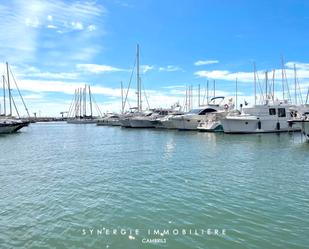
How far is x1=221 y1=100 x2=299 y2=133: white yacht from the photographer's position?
5019 centimetres

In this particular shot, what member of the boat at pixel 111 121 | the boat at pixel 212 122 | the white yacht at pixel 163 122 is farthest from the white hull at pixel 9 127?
the boat at pixel 212 122

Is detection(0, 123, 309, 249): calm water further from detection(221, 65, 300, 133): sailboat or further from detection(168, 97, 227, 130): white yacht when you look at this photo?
detection(168, 97, 227, 130): white yacht

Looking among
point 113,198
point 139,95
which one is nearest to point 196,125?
point 139,95

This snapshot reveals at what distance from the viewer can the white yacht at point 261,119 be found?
50188mm

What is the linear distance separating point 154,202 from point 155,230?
2.97 metres

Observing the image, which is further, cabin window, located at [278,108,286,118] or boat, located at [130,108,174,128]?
boat, located at [130,108,174,128]

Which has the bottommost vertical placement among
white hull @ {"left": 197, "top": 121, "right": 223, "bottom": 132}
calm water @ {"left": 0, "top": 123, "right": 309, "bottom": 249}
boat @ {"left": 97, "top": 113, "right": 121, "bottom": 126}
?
calm water @ {"left": 0, "top": 123, "right": 309, "bottom": 249}

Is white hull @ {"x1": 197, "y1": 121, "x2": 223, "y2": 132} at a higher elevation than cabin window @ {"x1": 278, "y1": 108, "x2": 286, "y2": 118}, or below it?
below

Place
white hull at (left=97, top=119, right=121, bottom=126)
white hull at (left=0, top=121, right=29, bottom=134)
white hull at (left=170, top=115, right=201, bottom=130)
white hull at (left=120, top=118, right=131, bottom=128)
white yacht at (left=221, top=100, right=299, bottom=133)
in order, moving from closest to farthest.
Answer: white yacht at (left=221, top=100, right=299, bottom=133)
white hull at (left=0, top=121, right=29, bottom=134)
white hull at (left=170, top=115, right=201, bottom=130)
white hull at (left=120, top=118, right=131, bottom=128)
white hull at (left=97, top=119, right=121, bottom=126)

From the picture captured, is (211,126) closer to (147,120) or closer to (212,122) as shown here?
(212,122)

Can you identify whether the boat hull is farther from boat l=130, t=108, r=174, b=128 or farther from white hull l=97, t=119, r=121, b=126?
white hull l=97, t=119, r=121, b=126

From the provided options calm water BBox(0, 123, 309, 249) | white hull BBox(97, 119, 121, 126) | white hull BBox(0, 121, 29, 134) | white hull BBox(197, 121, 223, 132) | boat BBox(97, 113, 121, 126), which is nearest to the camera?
calm water BBox(0, 123, 309, 249)

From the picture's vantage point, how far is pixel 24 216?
1172 cm

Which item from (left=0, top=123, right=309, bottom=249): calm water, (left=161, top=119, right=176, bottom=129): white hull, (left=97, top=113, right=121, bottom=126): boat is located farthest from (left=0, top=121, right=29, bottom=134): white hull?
(left=0, top=123, right=309, bottom=249): calm water
